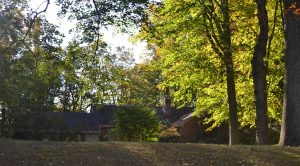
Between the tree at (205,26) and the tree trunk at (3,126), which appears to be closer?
the tree at (205,26)

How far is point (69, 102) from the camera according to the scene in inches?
2872

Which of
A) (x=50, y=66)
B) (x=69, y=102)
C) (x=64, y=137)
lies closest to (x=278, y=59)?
(x=50, y=66)

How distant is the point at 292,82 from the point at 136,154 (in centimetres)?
589

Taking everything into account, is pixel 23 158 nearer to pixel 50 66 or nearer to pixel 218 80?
pixel 50 66

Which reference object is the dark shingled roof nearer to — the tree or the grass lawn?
the tree

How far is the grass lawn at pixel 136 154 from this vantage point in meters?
12.1

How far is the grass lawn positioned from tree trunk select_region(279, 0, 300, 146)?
3.26 feet

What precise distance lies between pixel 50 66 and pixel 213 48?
26.7 feet

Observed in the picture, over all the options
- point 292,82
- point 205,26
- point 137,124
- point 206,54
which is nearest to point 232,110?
point 206,54

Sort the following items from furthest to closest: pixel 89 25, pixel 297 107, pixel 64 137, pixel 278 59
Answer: pixel 64 137 → pixel 278 59 → pixel 89 25 → pixel 297 107

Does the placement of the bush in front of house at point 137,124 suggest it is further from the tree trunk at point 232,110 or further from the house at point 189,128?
the house at point 189,128

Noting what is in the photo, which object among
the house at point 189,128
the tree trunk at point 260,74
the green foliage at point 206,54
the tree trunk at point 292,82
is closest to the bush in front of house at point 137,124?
the green foliage at point 206,54

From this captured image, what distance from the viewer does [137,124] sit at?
83.2 ft

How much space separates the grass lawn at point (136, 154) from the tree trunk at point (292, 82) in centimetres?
99
